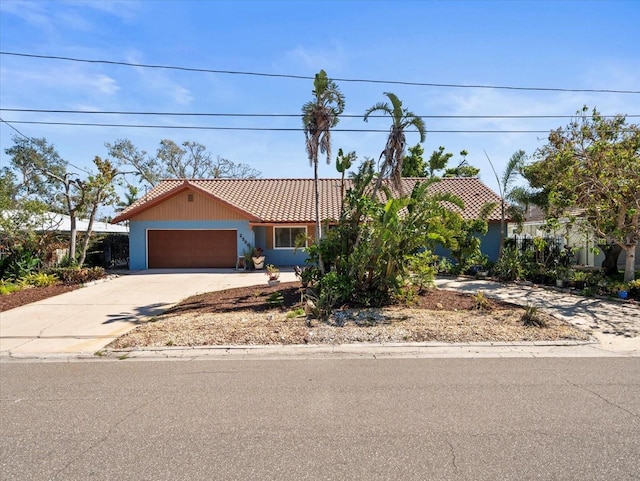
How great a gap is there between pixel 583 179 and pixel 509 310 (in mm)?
5753

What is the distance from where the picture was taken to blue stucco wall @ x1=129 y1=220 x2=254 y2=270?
21125mm

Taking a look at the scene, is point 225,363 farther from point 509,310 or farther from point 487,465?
point 509,310

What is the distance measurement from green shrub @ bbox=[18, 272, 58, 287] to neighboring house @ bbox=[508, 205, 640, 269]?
17.2 meters

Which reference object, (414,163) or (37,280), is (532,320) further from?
(414,163)

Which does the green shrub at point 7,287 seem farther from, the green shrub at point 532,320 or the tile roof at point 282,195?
the green shrub at point 532,320

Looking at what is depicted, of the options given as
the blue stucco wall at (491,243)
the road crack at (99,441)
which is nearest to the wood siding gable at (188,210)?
the blue stucco wall at (491,243)

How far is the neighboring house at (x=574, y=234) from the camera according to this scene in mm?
12945

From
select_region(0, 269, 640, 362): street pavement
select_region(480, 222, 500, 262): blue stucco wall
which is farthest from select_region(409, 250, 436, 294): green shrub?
select_region(480, 222, 500, 262): blue stucco wall

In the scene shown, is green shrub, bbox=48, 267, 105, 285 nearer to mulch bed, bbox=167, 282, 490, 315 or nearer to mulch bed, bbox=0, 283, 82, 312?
mulch bed, bbox=0, 283, 82, 312

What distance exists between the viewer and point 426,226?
952cm

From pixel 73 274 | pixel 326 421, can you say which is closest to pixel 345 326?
pixel 326 421

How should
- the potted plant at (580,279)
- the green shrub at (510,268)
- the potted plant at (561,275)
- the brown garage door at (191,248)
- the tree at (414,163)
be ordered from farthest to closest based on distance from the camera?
the tree at (414,163) < the brown garage door at (191,248) < the green shrub at (510,268) < the potted plant at (561,275) < the potted plant at (580,279)

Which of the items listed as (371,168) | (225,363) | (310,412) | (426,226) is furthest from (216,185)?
(310,412)

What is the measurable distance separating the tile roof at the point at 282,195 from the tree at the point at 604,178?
697cm
